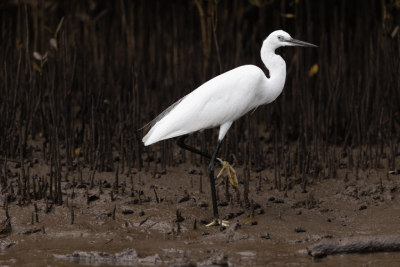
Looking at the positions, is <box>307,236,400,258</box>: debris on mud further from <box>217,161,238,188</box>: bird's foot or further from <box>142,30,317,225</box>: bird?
<box>217,161,238,188</box>: bird's foot

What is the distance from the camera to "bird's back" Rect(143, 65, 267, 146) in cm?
430

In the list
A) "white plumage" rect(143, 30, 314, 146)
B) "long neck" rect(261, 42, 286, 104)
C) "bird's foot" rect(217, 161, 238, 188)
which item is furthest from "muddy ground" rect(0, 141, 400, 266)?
"long neck" rect(261, 42, 286, 104)

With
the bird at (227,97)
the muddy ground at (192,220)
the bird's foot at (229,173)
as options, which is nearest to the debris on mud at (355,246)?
the muddy ground at (192,220)

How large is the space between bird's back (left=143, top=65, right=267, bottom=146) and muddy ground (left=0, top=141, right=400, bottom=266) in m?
0.71

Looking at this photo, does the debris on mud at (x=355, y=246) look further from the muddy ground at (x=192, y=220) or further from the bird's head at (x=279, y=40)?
the bird's head at (x=279, y=40)

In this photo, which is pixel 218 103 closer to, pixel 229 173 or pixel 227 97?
pixel 227 97

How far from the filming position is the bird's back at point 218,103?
430 cm

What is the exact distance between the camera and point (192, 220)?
4387 mm

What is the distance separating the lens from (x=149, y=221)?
4.38 meters

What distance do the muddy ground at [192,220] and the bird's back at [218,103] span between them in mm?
709

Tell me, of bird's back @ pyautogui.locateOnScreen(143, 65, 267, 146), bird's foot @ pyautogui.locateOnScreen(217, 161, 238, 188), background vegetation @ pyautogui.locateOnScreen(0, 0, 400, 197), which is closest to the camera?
bird's back @ pyautogui.locateOnScreen(143, 65, 267, 146)

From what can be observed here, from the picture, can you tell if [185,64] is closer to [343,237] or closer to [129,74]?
[129,74]

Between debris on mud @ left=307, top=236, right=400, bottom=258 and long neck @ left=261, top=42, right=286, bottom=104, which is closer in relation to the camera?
debris on mud @ left=307, top=236, right=400, bottom=258

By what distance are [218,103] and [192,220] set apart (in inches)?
38.8
